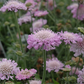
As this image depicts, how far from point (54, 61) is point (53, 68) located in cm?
8

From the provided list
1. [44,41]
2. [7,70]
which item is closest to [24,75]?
[7,70]

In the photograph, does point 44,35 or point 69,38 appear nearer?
point 44,35

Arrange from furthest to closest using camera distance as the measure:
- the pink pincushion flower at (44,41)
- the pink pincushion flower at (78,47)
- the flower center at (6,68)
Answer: the pink pincushion flower at (78,47) → the flower center at (6,68) → the pink pincushion flower at (44,41)

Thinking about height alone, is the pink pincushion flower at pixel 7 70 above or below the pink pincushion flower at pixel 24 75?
above

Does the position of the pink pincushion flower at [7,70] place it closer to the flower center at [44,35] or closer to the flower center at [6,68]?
the flower center at [6,68]

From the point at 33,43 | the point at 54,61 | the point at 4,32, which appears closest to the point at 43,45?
the point at 33,43

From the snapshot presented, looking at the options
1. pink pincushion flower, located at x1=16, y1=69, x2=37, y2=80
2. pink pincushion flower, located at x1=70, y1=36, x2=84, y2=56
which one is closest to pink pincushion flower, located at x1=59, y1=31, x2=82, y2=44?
pink pincushion flower, located at x1=70, y1=36, x2=84, y2=56

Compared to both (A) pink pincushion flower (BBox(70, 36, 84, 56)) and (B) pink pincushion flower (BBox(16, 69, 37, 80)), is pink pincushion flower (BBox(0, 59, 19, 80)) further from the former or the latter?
(A) pink pincushion flower (BBox(70, 36, 84, 56))

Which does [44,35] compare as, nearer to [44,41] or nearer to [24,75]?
[44,41]

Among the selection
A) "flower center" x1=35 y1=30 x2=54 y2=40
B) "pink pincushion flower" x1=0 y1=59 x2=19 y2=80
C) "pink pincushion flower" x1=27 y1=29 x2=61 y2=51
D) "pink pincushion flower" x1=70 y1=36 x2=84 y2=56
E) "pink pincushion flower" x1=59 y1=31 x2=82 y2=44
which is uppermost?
"flower center" x1=35 y1=30 x2=54 y2=40

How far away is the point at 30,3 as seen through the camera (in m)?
1.45

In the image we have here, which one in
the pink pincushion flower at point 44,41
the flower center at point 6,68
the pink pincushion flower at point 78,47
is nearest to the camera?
the pink pincushion flower at point 44,41

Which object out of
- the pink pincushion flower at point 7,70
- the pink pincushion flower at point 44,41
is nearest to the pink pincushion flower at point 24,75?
the pink pincushion flower at point 7,70

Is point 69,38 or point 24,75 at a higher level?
point 69,38
